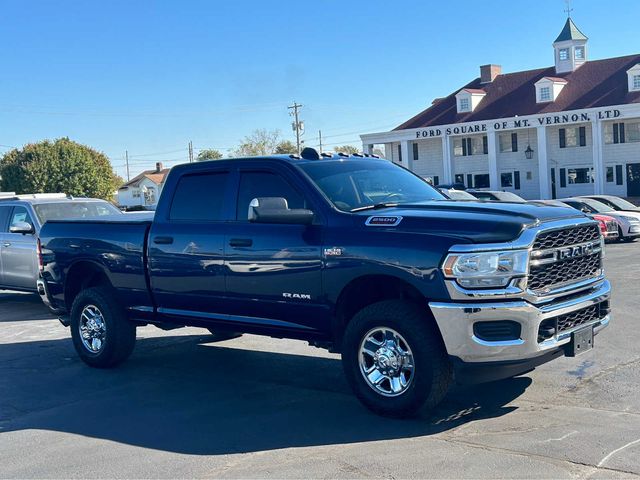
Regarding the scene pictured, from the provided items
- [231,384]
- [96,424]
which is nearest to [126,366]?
[231,384]

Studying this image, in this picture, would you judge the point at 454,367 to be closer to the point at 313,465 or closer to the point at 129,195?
the point at 313,465

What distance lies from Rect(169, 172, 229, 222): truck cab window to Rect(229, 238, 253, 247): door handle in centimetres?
38

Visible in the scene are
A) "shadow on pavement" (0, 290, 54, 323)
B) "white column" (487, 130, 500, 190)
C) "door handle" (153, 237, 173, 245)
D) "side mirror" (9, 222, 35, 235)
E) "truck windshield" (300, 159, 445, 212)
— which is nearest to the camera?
"truck windshield" (300, 159, 445, 212)

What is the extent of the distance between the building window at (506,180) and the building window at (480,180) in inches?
40.9

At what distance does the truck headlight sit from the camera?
17.8 feet

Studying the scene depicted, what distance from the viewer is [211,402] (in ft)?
22.1

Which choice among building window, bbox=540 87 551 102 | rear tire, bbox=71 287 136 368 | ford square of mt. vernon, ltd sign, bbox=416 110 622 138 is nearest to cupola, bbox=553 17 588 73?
building window, bbox=540 87 551 102

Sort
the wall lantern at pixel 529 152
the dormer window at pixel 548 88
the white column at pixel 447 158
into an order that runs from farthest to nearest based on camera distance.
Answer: the white column at pixel 447 158, the dormer window at pixel 548 88, the wall lantern at pixel 529 152

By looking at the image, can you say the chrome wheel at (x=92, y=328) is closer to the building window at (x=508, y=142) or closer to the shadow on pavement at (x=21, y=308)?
the shadow on pavement at (x=21, y=308)

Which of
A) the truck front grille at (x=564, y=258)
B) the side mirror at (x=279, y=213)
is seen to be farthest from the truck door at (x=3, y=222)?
the truck front grille at (x=564, y=258)

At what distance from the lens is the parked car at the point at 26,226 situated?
12.7m

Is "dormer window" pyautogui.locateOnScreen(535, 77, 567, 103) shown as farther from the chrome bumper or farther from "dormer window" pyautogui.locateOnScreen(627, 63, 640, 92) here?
the chrome bumper

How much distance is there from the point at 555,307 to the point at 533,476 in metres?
1.48

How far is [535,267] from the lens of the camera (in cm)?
554
